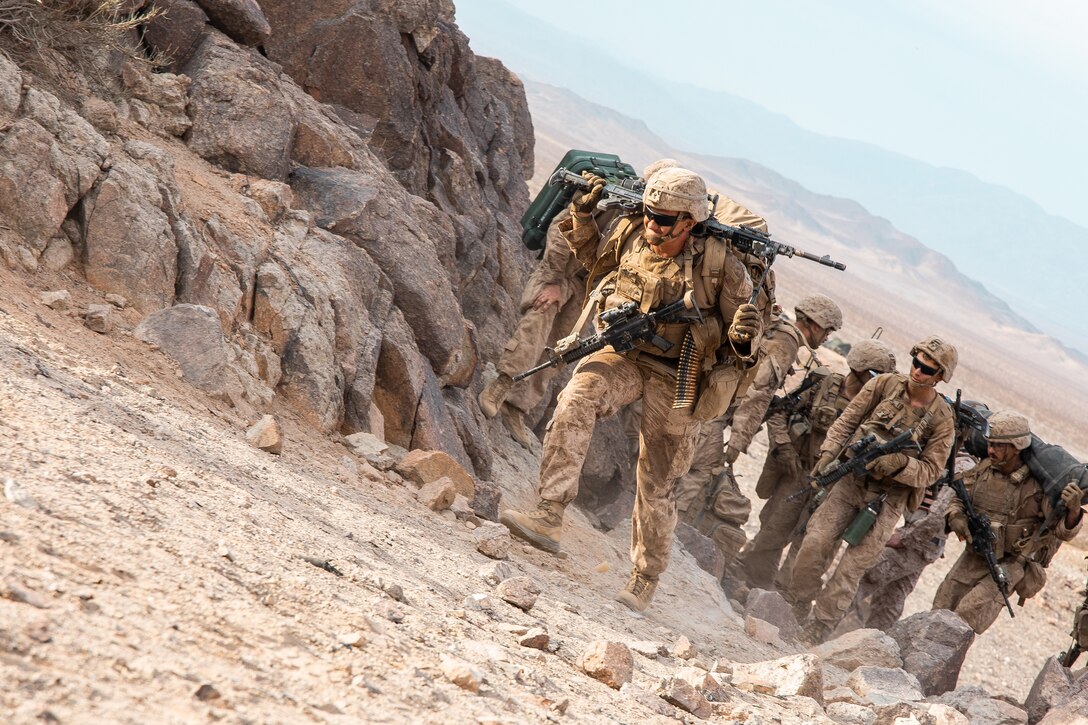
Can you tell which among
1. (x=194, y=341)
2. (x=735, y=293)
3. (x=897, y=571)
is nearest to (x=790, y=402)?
(x=897, y=571)

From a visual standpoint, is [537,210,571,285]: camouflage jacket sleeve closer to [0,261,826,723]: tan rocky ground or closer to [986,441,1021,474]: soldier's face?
[0,261,826,723]: tan rocky ground

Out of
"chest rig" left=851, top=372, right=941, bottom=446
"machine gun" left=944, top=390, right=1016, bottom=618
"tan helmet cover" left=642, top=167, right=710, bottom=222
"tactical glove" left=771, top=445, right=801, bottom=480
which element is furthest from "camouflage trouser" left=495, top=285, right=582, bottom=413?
"machine gun" left=944, top=390, right=1016, bottom=618

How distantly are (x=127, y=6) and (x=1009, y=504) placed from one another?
24.6ft

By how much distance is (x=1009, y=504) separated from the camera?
28.0ft

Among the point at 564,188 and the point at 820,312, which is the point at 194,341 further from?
the point at 820,312

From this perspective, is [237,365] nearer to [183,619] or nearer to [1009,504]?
[183,619]

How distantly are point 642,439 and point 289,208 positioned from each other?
2.46 m

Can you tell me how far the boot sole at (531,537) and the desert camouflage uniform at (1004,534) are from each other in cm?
492

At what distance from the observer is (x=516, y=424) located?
7.78 metres

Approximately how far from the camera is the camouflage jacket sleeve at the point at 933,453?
24.3 ft

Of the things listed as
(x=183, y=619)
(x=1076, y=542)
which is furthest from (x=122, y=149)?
(x=1076, y=542)

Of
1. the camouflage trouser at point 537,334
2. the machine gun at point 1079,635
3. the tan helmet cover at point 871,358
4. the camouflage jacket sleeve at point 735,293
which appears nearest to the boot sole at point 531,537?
the camouflage jacket sleeve at point 735,293

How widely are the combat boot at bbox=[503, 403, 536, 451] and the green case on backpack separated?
1.65 m

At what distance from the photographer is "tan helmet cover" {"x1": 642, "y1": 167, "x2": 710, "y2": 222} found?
15.7 ft
